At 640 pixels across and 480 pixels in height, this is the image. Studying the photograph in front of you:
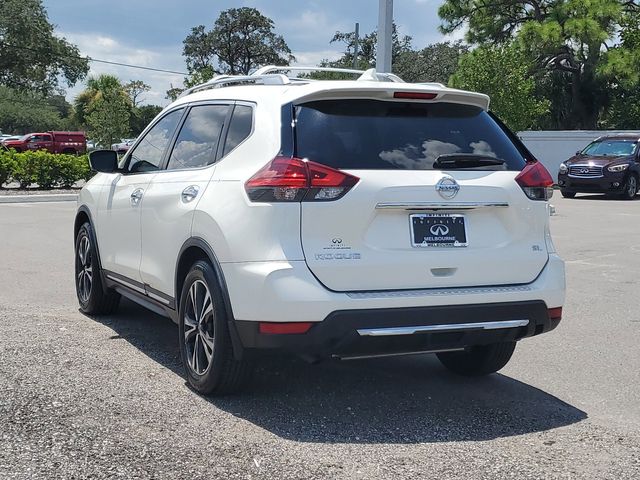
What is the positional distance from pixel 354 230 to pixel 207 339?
1166mm

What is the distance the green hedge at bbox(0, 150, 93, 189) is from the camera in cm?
2247

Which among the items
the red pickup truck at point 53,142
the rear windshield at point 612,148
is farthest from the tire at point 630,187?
the red pickup truck at point 53,142

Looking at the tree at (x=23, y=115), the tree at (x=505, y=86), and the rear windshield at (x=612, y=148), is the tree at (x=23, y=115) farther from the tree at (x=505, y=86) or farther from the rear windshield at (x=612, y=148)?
the rear windshield at (x=612, y=148)

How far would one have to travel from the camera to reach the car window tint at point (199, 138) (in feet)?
17.2

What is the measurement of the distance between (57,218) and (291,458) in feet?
43.1

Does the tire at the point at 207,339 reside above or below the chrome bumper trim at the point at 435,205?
below

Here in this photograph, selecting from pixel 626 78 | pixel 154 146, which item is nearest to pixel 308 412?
pixel 154 146

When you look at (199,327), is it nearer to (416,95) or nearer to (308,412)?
(308,412)

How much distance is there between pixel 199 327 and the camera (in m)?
4.94

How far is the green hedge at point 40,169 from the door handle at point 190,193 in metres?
17.9

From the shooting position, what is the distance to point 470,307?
4512mm

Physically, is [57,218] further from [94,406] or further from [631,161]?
[631,161]

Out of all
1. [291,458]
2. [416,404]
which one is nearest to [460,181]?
[416,404]

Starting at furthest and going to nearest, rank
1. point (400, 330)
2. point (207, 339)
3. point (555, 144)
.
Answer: point (555, 144), point (207, 339), point (400, 330)
